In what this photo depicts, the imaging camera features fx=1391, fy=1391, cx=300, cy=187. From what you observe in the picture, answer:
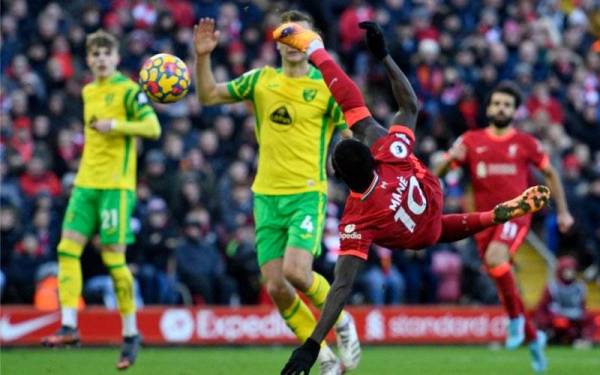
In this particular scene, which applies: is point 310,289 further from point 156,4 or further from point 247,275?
point 156,4

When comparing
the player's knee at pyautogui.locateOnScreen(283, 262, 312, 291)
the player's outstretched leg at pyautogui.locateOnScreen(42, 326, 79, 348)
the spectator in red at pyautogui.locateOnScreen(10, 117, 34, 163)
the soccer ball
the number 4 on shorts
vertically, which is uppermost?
the soccer ball

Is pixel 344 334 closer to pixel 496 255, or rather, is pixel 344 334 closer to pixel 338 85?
pixel 338 85

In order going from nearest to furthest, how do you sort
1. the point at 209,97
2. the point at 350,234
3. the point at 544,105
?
the point at 350,234 < the point at 209,97 < the point at 544,105

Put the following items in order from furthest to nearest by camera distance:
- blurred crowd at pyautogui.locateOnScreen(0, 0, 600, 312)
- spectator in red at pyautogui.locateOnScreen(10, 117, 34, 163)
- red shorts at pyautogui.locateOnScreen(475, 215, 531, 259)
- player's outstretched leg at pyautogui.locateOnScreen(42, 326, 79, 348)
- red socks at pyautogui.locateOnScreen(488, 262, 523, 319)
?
spectator in red at pyautogui.locateOnScreen(10, 117, 34, 163), blurred crowd at pyautogui.locateOnScreen(0, 0, 600, 312), red shorts at pyautogui.locateOnScreen(475, 215, 531, 259), red socks at pyautogui.locateOnScreen(488, 262, 523, 319), player's outstretched leg at pyautogui.locateOnScreen(42, 326, 79, 348)

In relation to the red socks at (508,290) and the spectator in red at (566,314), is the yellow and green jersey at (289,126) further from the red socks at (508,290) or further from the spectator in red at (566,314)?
the spectator in red at (566,314)

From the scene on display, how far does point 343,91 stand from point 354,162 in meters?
0.96

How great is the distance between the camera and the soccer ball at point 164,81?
12016 mm

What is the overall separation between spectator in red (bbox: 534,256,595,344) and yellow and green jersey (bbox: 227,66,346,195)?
879 cm

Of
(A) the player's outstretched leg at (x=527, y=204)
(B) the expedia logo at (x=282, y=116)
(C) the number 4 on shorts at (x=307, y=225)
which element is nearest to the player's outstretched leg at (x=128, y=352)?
(C) the number 4 on shorts at (x=307, y=225)

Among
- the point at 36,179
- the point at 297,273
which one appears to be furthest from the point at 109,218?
the point at 36,179

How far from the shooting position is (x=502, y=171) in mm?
15102

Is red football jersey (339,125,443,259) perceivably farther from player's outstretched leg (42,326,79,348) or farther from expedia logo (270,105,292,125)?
player's outstretched leg (42,326,79,348)

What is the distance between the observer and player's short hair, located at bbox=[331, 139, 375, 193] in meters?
9.95

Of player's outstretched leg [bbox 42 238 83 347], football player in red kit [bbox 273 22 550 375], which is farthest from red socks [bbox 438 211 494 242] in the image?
player's outstretched leg [bbox 42 238 83 347]
